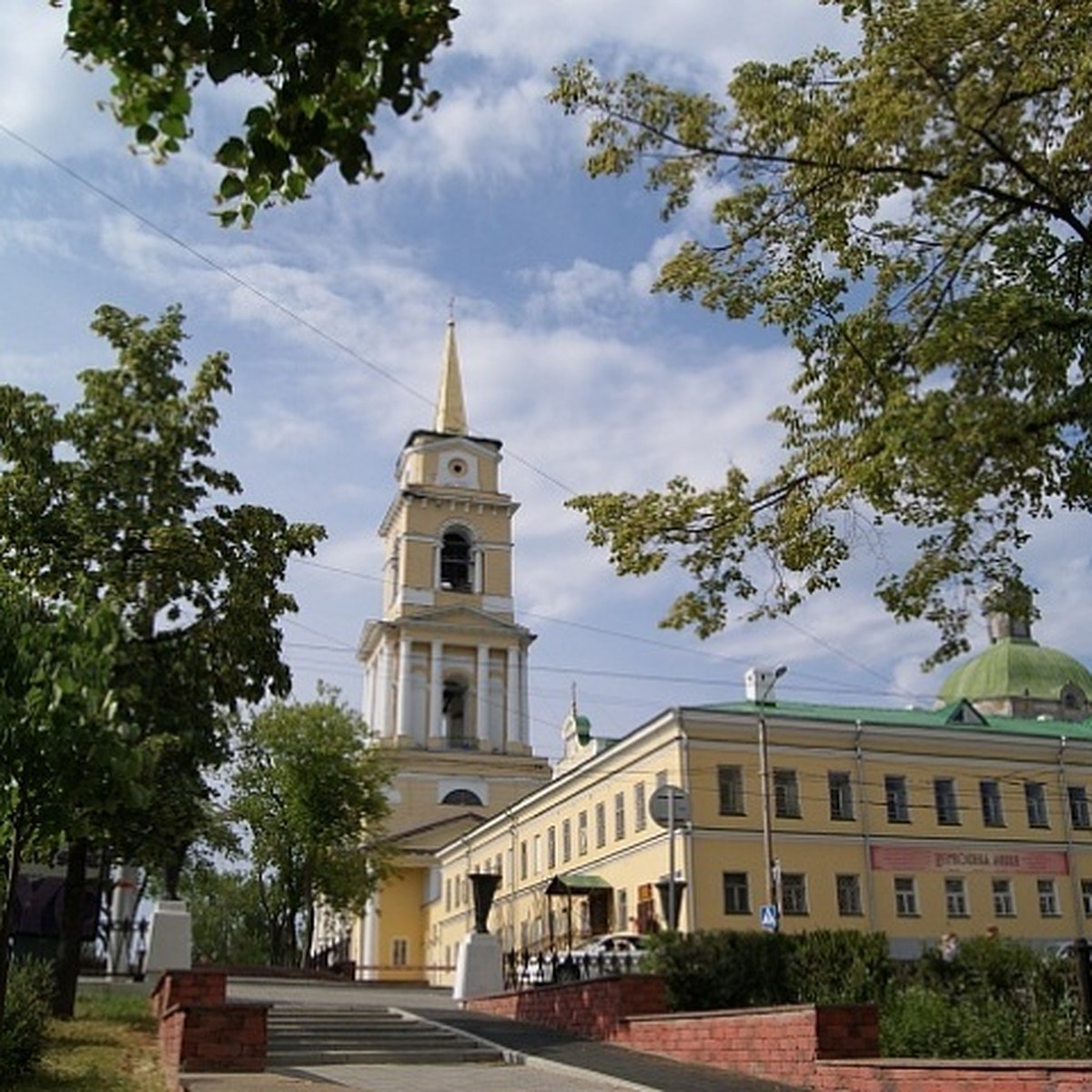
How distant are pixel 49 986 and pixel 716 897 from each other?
26.6 m

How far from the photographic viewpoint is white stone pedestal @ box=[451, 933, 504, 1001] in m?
22.7

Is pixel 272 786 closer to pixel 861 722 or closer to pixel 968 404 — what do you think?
pixel 861 722

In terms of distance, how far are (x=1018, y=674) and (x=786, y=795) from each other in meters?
39.2

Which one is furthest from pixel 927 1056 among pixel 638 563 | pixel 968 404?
pixel 968 404

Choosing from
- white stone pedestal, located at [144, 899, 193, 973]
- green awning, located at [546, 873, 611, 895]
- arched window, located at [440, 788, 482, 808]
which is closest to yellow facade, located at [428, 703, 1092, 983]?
green awning, located at [546, 873, 611, 895]

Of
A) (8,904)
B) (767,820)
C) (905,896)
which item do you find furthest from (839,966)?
(905,896)

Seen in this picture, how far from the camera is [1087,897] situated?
45500 millimetres

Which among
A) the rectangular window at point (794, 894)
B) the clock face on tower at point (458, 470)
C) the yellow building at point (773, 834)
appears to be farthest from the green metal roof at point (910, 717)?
the clock face on tower at point (458, 470)

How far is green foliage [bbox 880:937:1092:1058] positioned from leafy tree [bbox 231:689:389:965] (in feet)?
129

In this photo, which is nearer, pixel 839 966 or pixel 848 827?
pixel 839 966

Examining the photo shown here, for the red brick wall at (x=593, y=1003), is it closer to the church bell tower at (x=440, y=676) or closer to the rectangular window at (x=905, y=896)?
the rectangular window at (x=905, y=896)

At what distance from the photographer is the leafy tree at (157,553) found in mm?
17531

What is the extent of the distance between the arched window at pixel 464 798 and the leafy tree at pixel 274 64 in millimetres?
59097

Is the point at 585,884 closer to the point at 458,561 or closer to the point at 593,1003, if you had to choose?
the point at 458,561
